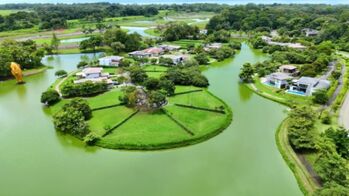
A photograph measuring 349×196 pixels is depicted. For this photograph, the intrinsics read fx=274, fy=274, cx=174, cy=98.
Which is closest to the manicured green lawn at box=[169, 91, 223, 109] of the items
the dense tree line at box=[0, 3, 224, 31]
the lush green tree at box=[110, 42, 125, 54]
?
the lush green tree at box=[110, 42, 125, 54]

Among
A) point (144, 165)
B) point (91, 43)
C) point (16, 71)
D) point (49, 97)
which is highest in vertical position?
point (91, 43)

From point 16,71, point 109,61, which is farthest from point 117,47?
point 16,71

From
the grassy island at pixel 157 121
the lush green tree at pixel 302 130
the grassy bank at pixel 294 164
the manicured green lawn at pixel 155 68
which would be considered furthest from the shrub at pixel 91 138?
the manicured green lawn at pixel 155 68

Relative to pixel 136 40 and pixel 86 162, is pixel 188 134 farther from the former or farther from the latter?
pixel 136 40

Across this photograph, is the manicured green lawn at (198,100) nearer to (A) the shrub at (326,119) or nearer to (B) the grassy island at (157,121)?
(B) the grassy island at (157,121)

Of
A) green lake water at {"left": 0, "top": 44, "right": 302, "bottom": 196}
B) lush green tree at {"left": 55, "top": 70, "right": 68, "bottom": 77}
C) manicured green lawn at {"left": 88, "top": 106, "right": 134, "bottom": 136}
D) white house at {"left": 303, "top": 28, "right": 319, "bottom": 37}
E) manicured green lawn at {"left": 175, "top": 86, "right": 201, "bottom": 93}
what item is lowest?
green lake water at {"left": 0, "top": 44, "right": 302, "bottom": 196}

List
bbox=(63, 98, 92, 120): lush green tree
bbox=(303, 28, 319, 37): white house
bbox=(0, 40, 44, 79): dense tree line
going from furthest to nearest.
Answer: bbox=(303, 28, 319, 37): white house
bbox=(0, 40, 44, 79): dense tree line
bbox=(63, 98, 92, 120): lush green tree

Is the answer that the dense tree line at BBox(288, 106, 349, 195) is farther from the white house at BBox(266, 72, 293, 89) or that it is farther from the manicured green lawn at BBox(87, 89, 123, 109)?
the manicured green lawn at BBox(87, 89, 123, 109)

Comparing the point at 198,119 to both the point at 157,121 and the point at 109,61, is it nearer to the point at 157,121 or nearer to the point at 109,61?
the point at 157,121
